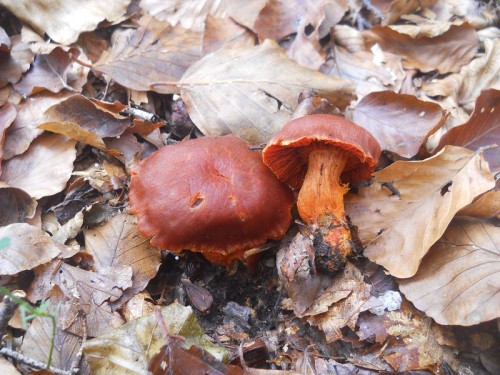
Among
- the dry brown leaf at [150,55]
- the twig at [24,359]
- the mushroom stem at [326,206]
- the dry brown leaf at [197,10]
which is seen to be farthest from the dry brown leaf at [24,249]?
the dry brown leaf at [197,10]

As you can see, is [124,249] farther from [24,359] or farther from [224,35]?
[224,35]

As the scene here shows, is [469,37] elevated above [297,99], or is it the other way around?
[297,99]

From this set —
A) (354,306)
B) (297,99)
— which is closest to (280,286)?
(354,306)

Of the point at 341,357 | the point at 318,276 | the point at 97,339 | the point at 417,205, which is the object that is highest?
the point at 97,339

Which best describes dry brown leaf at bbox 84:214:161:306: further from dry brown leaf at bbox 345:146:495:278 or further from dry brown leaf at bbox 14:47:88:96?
dry brown leaf at bbox 345:146:495:278

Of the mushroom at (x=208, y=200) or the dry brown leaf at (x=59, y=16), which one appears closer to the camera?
the mushroom at (x=208, y=200)

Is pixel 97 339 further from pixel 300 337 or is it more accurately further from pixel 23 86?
pixel 23 86

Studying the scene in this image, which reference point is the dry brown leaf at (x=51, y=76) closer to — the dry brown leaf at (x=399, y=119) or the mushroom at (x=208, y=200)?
the mushroom at (x=208, y=200)
